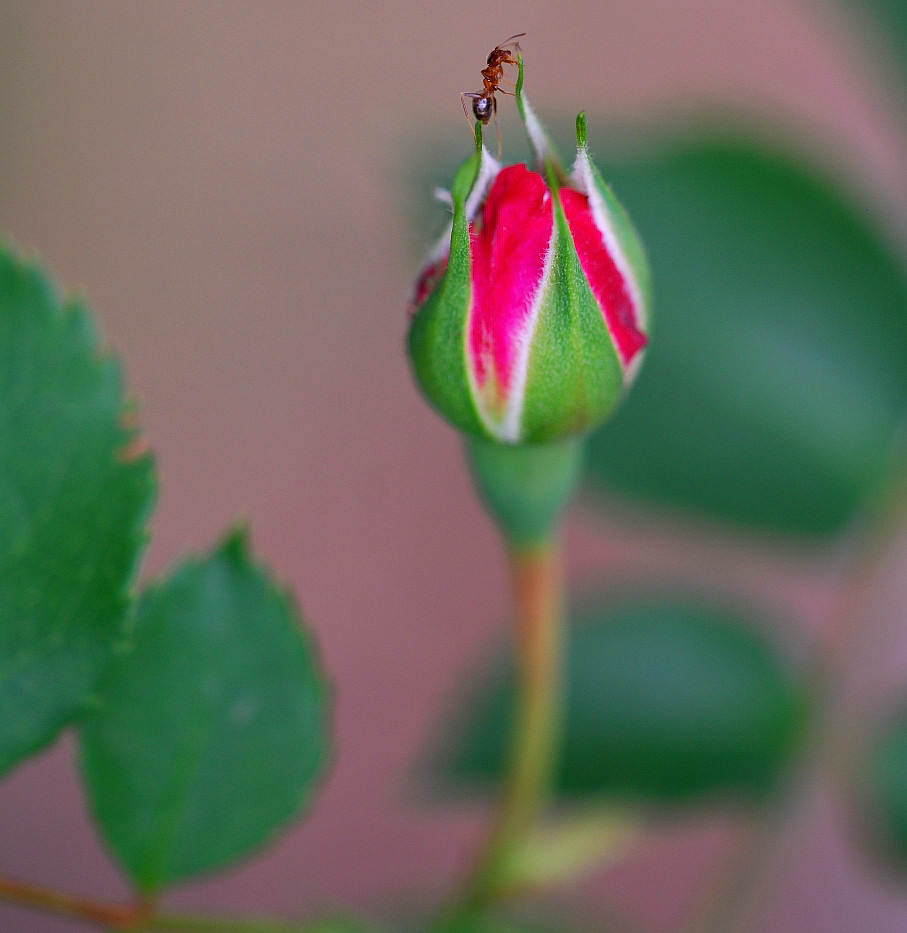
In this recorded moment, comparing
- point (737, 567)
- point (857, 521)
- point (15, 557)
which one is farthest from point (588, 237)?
point (737, 567)

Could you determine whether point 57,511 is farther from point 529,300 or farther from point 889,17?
point 889,17

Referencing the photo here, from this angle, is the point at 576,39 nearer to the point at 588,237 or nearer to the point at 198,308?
the point at 198,308

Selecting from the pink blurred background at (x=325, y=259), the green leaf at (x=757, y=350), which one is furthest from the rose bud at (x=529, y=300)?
the pink blurred background at (x=325, y=259)

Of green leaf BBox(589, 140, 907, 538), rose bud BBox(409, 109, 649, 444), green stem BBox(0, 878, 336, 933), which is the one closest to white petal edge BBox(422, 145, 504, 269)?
rose bud BBox(409, 109, 649, 444)

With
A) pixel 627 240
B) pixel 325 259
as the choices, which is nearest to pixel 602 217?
pixel 627 240

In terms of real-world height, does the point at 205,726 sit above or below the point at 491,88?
below

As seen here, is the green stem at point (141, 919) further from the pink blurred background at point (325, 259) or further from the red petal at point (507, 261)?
the pink blurred background at point (325, 259)
